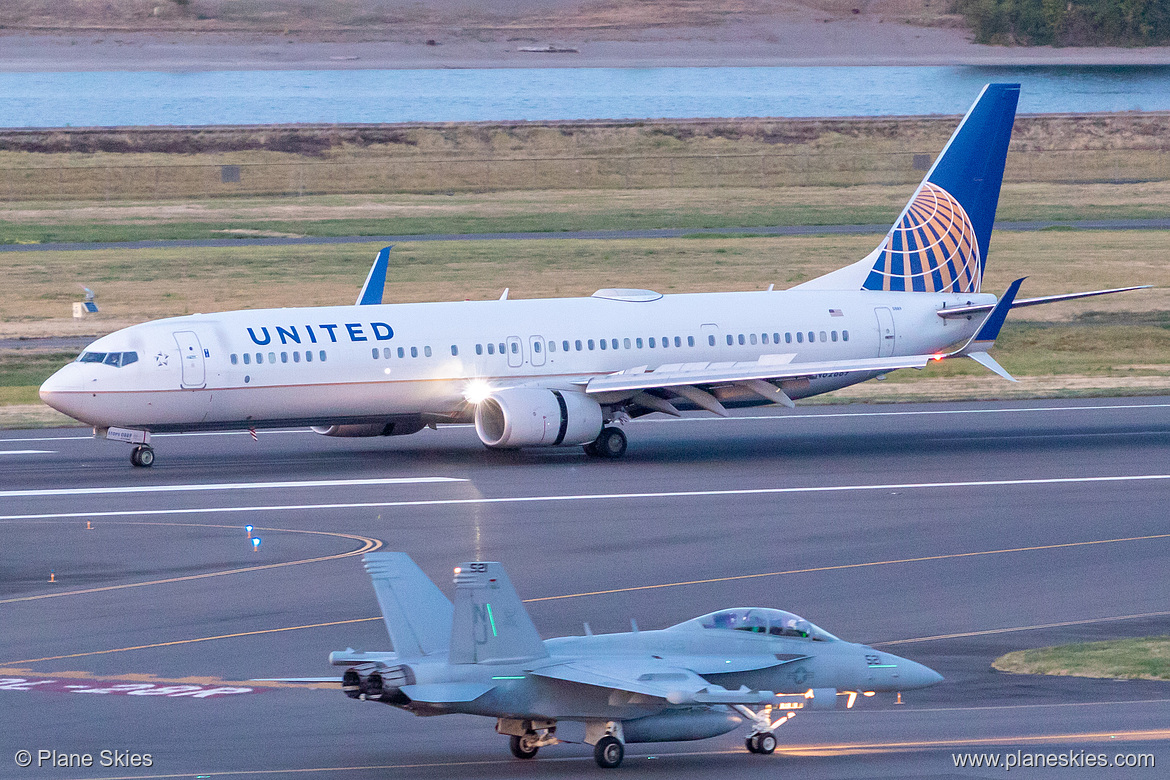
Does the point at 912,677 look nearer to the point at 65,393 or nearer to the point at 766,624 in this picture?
the point at 766,624

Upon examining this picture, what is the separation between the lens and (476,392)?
130 feet

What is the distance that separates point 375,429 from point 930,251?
15.4 meters

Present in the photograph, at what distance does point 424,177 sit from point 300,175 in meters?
7.62

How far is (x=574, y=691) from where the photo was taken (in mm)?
17031

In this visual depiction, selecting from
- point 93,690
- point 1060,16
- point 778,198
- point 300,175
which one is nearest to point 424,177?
point 300,175

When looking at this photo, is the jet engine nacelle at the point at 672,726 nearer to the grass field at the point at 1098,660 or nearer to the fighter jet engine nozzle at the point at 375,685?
the fighter jet engine nozzle at the point at 375,685

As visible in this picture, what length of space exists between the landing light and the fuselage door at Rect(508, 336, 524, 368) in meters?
0.91

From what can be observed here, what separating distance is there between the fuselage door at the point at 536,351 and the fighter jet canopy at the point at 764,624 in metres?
22.2

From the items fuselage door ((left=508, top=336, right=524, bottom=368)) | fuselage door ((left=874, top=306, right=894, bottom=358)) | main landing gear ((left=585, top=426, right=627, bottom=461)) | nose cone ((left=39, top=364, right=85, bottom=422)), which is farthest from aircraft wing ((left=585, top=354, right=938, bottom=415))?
nose cone ((left=39, top=364, right=85, bottom=422))

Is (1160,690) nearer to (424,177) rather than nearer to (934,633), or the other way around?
(934,633)

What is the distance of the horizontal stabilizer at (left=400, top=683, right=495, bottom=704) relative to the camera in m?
16.5

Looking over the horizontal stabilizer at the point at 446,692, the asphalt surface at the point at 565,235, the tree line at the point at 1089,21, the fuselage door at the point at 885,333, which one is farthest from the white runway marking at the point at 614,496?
the tree line at the point at 1089,21

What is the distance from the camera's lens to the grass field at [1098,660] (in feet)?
71.4

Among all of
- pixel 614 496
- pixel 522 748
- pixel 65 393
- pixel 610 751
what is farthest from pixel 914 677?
pixel 65 393
